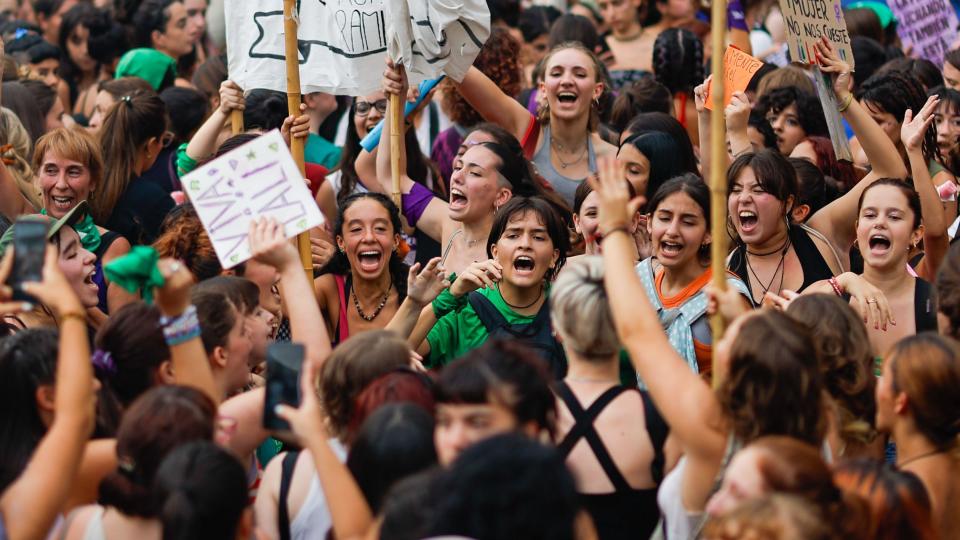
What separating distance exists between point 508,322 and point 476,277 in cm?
26

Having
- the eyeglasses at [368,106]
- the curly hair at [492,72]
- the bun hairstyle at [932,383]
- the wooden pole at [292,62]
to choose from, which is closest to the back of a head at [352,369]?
the bun hairstyle at [932,383]

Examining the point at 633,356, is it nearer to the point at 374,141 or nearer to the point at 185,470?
the point at 185,470

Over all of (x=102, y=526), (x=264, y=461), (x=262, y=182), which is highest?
(x=262, y=182)

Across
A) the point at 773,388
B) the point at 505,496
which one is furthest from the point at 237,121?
the point at 505,496

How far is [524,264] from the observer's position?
6133mm

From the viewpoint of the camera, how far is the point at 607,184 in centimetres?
420

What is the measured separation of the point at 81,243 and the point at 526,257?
6.67ft

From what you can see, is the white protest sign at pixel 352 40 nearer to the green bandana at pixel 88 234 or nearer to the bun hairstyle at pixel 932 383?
the green bandana at pixel 88 234

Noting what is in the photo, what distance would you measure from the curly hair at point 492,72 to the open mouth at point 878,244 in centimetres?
308

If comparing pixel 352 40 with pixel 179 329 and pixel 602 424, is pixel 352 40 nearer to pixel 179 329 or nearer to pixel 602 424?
pixel 179 329

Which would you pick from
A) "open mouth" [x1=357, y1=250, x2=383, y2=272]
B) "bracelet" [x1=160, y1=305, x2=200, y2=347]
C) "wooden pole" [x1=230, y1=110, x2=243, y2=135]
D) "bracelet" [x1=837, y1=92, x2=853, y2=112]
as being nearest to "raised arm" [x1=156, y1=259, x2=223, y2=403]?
"bracelet" [x1=160, y1=305, x2=200, y2=347]

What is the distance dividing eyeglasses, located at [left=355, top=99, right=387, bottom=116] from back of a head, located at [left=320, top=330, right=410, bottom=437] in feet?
13.8

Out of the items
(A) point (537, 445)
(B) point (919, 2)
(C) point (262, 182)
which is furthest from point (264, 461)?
(B) point (919, 2)

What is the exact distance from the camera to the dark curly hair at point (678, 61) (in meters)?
8.88
